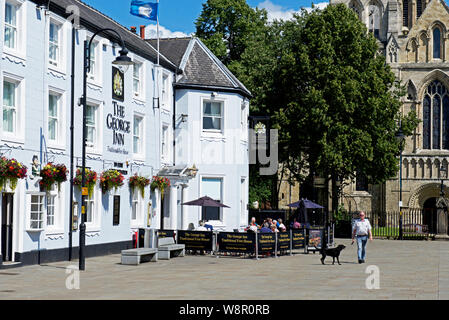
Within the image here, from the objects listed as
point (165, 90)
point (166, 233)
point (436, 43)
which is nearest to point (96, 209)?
point (166, 233)

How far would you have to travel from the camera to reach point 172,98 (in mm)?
35781

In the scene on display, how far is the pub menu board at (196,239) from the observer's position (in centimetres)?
2803

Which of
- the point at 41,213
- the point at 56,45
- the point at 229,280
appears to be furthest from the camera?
the point at 56,45

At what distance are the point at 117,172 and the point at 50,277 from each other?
32.2 ft

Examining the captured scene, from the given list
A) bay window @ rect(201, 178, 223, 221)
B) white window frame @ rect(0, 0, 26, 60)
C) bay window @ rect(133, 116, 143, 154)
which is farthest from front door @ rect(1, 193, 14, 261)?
bay window @ rect(201, 178, 223, 221)

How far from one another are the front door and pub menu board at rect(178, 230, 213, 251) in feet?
27.0

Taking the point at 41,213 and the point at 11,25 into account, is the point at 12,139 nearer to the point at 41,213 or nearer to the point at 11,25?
the point at 41,213

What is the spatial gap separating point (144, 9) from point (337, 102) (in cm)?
1958

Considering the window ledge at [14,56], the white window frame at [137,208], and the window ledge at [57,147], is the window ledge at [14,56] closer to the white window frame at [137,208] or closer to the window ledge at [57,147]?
the window ledge at [57,147]

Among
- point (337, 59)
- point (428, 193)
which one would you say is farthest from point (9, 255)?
point (428, 193)

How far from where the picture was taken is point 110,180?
27719 millimetres

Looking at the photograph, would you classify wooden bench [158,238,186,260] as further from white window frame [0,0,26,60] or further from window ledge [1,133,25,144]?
white window frame [0,0,26,60]

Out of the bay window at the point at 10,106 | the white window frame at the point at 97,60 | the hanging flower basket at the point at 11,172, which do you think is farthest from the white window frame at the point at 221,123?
the hanging flower basket at the point at 11,172

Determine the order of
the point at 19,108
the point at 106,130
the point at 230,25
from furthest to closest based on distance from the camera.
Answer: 1. the point at 230,25
2. the point at 106,130
3. the point at 19,108
